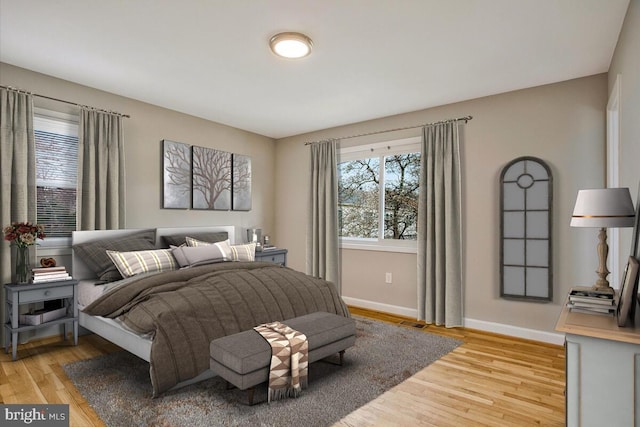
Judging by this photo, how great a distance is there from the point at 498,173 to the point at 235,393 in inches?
128

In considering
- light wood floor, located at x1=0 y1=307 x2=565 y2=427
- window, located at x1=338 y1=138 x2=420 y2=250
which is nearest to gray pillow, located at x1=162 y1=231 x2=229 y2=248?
light wood floor, located at x1=0 y1=307 x2=565 y2=427

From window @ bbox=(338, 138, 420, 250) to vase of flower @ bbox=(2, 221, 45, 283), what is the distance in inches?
136

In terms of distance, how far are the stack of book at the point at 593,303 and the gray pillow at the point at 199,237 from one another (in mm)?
3627

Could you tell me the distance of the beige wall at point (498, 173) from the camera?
3367mm

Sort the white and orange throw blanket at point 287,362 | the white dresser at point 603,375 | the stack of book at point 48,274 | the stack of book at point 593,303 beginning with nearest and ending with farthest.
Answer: the white dresser at point 603,375
the stack of book at point 593,303
the white and orange throw blanket at point 287,362
the stack of book at point 48,274

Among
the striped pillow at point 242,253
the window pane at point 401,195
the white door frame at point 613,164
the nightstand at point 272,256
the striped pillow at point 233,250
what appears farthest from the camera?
the nightstand at point 272,256

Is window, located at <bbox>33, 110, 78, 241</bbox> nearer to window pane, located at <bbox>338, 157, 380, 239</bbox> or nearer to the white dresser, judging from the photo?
window pane, located at <bbox>338, 157, 380, 239</bbox>

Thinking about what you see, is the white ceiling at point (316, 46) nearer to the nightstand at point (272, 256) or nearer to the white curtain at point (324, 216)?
the white curtain at point (324, 216)

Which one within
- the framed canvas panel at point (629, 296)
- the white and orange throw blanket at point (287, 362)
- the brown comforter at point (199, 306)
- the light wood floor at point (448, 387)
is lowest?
the light wood floor at point (448, 387)

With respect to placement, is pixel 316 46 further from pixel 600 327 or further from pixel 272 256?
pixel 272 256

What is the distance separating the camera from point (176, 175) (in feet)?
14.7

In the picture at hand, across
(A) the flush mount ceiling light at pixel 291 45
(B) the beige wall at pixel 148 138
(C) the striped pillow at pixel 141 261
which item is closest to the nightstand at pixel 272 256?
(B) the beige wall at pixel 148 138

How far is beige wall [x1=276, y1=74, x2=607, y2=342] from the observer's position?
3.37 metres

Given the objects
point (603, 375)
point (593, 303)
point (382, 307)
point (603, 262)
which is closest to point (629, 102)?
point (603, 262)
